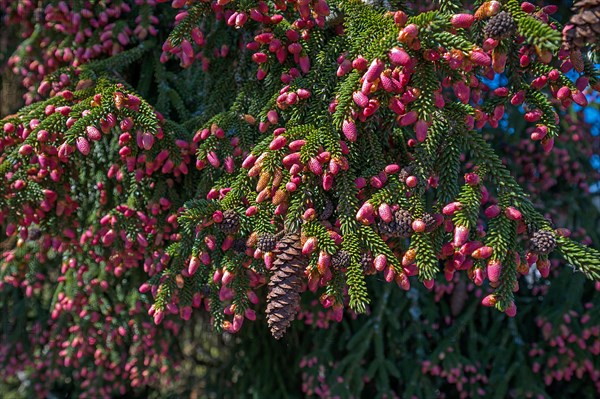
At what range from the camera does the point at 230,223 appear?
1.32 meters

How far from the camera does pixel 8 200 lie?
163cm

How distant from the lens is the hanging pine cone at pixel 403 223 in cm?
117

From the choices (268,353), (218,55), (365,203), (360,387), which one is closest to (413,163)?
(365,203)

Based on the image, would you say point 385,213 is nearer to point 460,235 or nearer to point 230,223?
point 460,235

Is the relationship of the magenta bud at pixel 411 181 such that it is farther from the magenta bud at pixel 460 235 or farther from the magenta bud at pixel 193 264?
the magenta bud at pixel 193 264

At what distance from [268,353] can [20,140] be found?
5.35 ft

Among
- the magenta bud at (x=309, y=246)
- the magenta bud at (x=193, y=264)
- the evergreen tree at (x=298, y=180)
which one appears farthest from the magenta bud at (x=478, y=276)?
the magenta bud at (x=193, y=264)

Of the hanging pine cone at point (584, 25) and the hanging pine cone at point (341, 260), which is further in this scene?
the hanging pine cone at point (341, 260)

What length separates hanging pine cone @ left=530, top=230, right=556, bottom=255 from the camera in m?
1.16

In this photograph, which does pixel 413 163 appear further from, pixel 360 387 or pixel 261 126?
pixel 360 387

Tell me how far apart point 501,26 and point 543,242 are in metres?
0.47

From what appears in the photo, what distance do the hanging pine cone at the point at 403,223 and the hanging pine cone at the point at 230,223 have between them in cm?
39

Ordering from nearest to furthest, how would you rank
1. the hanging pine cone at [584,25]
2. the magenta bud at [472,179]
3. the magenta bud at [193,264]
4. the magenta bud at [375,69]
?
the hanging pine cone at [584,25] < the magenta bud at [375,69] < the magenta bud at [472,179] < the magenta bud at [193,264]

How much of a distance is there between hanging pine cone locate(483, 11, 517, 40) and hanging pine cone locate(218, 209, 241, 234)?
0.71 meters
